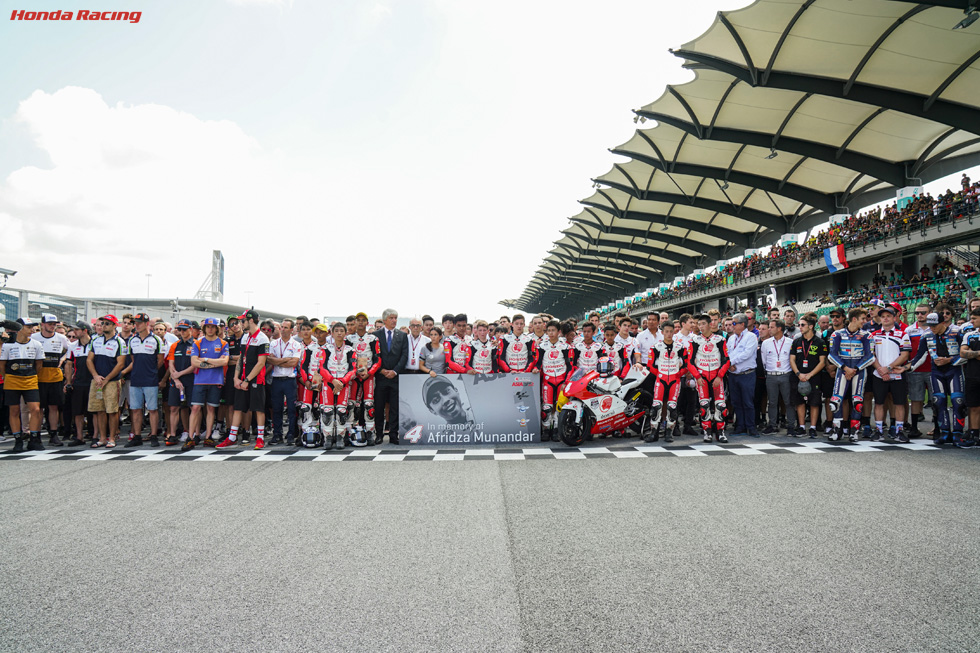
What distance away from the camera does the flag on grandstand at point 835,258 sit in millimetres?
27016

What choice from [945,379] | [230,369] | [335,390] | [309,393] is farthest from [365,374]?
[945,379]

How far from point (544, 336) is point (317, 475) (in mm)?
4555

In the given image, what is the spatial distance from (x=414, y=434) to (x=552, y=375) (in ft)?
7.93

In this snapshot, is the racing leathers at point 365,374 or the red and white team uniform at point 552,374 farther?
the red and white team uniform at point 552,374

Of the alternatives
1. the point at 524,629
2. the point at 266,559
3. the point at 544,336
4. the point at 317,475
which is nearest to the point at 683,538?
the point at 524,629

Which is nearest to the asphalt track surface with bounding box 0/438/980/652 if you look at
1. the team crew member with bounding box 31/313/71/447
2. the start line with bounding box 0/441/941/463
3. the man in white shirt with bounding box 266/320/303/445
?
the start line with bounding box 0/441/941/463

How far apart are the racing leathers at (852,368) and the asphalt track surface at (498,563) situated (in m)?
2.05

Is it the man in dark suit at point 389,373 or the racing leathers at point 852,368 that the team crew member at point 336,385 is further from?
the racing leathers at point 852,368

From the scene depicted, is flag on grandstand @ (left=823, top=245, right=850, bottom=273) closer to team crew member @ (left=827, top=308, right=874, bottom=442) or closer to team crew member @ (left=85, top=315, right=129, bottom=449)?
team crew member @ (left=827, top=308, right=874, bottom=442)

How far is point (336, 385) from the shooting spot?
7676 millimetres

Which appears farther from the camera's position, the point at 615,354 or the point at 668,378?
the point at 615,354

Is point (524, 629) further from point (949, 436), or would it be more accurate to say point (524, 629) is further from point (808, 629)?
point (949, 436)

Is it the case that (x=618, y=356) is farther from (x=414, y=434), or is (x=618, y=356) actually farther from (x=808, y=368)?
(x=414, y=434)

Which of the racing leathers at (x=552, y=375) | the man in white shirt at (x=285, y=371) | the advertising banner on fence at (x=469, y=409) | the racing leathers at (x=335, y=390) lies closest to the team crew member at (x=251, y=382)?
the man in white shirt at (x=285, y=371)
